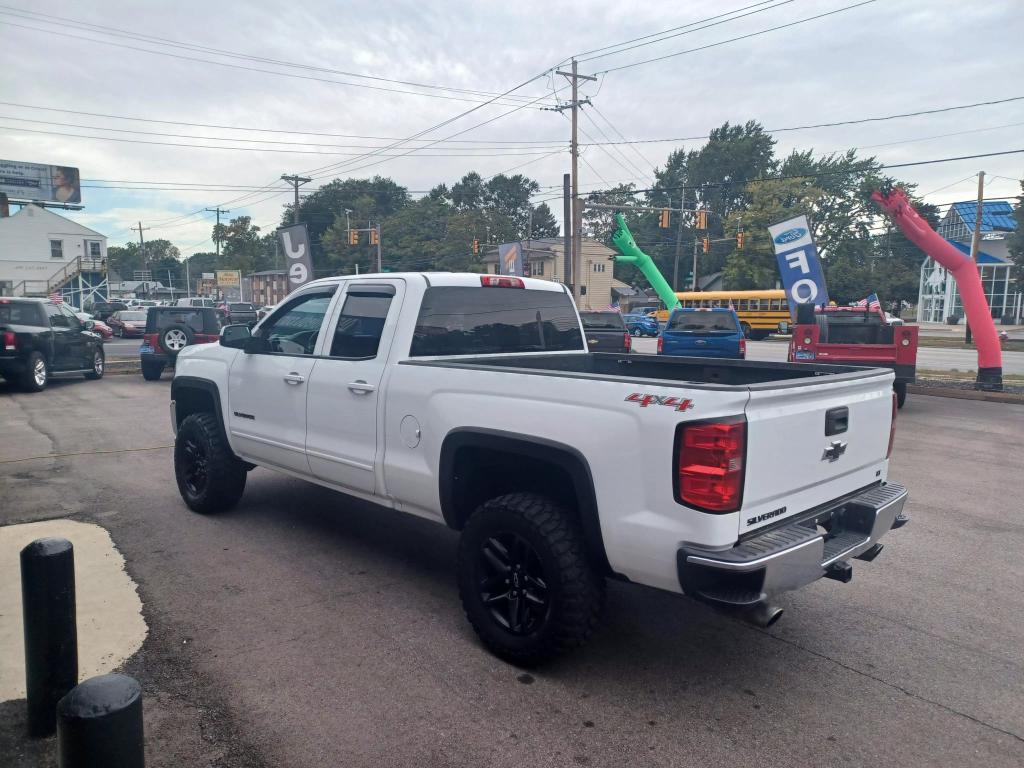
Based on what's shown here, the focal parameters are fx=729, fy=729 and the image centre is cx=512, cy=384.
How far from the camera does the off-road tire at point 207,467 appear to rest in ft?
19.2

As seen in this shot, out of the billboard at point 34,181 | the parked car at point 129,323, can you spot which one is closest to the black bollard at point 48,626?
the parked car at point 129,323

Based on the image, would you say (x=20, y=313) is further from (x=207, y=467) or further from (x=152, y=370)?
(x=207, y=467)

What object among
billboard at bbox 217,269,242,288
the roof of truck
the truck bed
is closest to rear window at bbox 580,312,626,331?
the truck bed

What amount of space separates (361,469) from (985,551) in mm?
4618

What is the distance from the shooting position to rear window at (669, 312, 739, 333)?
55.1 feet

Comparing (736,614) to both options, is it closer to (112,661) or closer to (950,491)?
(112,661)

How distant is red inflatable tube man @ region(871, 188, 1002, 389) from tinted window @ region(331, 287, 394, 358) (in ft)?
47.4

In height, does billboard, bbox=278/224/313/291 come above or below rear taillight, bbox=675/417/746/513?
above

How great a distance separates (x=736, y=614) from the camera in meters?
3.01

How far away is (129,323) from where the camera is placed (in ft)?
109

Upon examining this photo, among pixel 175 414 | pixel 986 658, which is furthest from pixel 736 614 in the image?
pixel 175 414

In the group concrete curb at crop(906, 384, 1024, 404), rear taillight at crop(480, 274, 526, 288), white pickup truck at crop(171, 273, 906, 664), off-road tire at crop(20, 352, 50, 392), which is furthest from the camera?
concrete curb at crop(906, 384, 1024, 404)

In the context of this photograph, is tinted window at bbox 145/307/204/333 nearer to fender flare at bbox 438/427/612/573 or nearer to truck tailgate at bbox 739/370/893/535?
fender flare at bbox 438/427/612/573

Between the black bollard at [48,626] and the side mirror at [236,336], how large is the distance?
2801 mm
